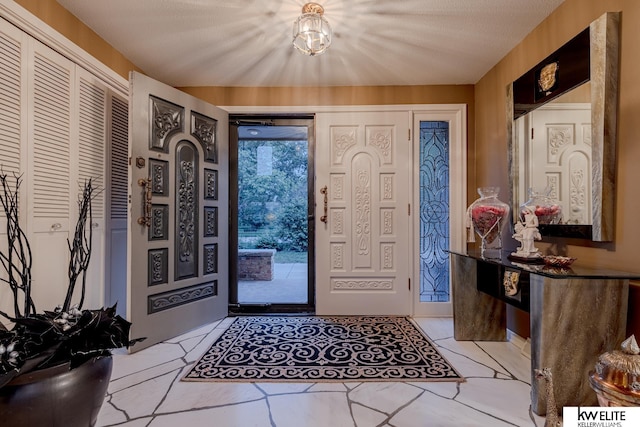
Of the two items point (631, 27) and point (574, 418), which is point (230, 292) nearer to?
point (574, 418)

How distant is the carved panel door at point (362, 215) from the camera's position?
126 inches

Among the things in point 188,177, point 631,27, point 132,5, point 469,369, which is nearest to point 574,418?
point 469,369

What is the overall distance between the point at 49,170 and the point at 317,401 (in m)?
2.20

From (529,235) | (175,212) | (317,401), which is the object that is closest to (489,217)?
(529,235)

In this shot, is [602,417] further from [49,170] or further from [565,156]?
[49,170]

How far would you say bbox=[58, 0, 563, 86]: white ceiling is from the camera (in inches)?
81.9

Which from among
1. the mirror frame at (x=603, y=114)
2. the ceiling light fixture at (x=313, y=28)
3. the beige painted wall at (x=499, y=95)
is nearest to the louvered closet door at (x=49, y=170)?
the beige painted wall at (x=499, y=95)

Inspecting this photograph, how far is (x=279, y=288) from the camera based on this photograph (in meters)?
4.45

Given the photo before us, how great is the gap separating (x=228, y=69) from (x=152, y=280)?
2003 millimetres

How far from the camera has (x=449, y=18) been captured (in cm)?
218

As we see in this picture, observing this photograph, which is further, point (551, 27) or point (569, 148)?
point (551, 27)

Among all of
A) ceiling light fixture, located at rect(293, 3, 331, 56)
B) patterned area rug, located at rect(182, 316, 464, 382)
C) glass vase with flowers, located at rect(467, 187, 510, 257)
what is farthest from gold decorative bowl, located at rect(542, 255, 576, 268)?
ceiling light fixture, located at rect(293, 3, 331, 56)

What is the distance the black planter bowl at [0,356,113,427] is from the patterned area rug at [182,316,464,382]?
0.75 metres

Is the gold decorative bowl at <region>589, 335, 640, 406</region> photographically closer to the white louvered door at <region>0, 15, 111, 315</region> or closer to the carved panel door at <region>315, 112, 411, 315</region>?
the carved panel door at <region>315, 112, 411, 315</region>
